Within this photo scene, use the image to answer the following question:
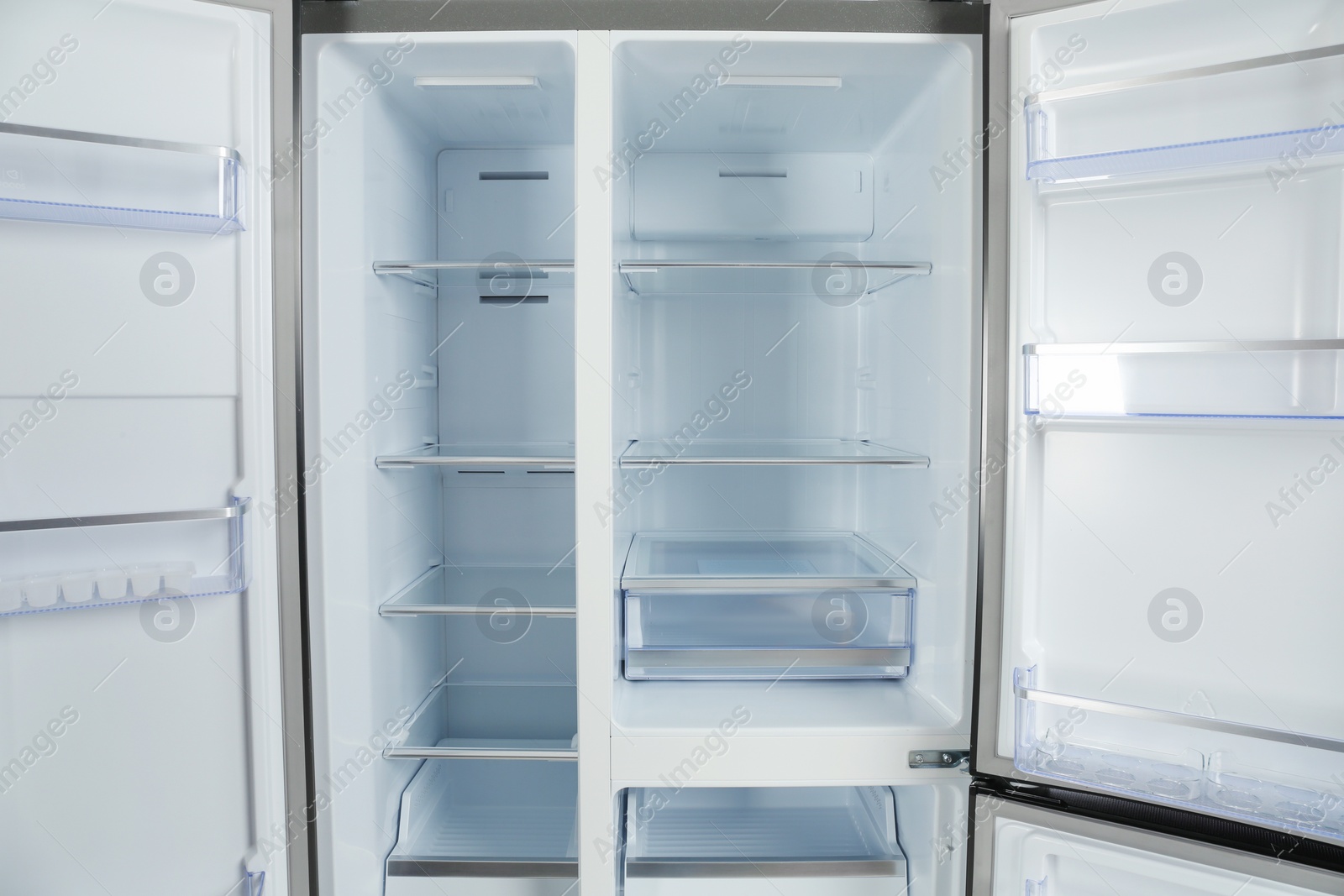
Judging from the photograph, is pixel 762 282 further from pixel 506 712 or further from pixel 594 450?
pixel 506 712

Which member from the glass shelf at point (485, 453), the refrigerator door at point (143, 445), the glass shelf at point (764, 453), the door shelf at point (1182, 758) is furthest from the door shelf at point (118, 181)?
the door shelf at point (1182, 758)

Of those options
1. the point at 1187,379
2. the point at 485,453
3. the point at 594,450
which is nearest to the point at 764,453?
the point at 594,450

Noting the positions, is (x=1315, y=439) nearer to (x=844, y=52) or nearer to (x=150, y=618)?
(x=844, y=52)

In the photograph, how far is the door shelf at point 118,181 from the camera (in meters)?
0.97

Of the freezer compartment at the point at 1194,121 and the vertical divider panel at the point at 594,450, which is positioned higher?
the freezer compartment at the point at 1194,121

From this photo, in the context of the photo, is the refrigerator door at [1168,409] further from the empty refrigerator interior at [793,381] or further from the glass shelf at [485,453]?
the glass shelf at [485,453]

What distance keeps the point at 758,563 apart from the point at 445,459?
71 centimetres

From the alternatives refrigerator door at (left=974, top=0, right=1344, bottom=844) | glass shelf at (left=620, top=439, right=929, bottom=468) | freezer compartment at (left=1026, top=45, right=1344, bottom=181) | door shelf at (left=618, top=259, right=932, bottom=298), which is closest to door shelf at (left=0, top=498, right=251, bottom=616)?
glass shelf at (left=620, top=439, right=929, bottom=468)

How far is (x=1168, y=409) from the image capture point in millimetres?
1032

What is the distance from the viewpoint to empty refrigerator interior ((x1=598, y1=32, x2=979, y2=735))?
1.24 m

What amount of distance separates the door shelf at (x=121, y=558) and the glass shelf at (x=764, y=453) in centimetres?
68

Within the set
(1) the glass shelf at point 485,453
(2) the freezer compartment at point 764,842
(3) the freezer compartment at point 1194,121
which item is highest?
(3) the freezer compartment at point 1194,121

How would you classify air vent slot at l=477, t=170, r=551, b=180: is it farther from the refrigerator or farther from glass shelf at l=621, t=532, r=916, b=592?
glass shelf at l=621, t=532, r=916, b=592

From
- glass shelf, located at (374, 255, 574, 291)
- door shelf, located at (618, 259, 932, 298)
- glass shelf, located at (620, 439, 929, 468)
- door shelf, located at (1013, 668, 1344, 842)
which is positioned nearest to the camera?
door shelf, located at (1013, 668, 1344, 842)
